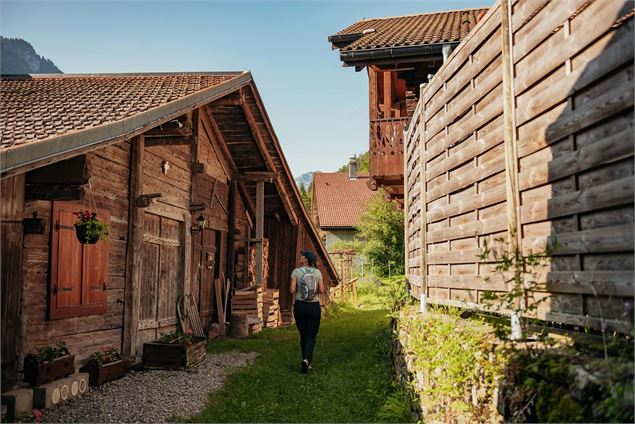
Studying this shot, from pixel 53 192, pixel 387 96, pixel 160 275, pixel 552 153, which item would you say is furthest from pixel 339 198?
pixel 552 153

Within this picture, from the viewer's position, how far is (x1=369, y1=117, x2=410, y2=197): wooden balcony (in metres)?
11.2

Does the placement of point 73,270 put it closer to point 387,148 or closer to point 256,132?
point 256,132

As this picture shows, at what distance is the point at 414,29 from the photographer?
12.5 meters

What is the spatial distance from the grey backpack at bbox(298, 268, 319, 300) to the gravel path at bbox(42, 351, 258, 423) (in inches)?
63.0

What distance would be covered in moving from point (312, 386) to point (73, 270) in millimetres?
3421

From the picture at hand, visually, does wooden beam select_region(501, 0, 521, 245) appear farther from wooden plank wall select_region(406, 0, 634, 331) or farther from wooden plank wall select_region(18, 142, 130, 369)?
wooden plank wall select_region(18, 142, 130, 369)

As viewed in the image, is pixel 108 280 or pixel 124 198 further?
pixel 124 198

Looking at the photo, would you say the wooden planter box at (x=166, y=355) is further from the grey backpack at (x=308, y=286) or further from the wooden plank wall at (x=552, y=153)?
the wooden plank wall at (x=552, y=153)

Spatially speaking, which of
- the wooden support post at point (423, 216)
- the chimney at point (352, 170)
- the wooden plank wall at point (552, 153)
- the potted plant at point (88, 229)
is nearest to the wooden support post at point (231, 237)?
the potted plant at point (88, 229)

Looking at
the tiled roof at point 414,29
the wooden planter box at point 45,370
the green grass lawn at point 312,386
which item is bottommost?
the green grass lawn at point 312,386

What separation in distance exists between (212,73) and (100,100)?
3.58m

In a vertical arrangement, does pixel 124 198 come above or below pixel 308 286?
above

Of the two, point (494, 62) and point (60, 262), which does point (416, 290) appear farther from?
point (60, 262)

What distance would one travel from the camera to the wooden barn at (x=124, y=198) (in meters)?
5.57
